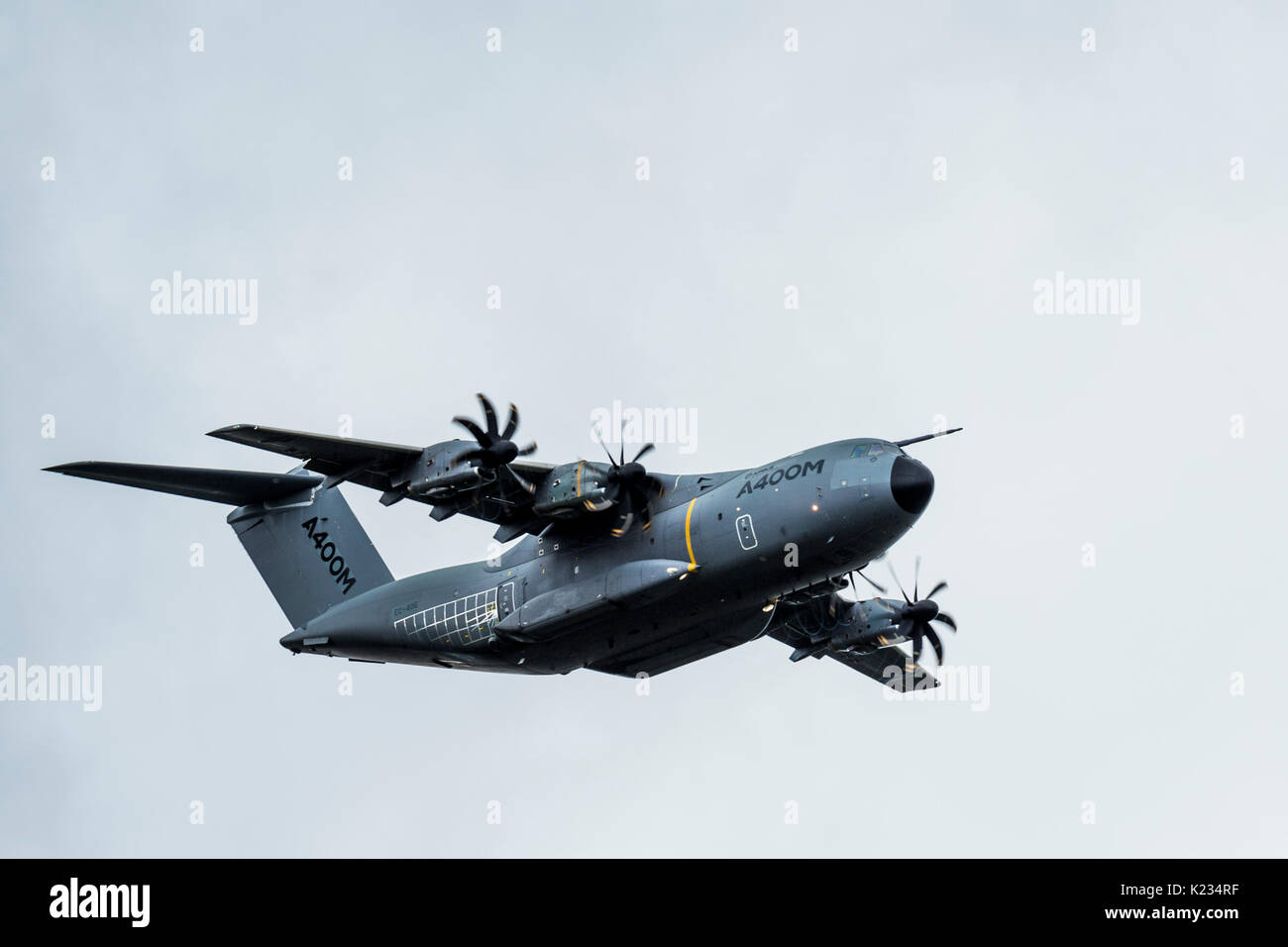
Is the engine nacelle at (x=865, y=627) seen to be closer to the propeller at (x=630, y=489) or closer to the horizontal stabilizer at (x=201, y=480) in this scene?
the propeller at (x=630, y=489)

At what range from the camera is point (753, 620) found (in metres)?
29.2

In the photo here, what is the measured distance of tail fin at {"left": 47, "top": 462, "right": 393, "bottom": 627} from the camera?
32.0 meters

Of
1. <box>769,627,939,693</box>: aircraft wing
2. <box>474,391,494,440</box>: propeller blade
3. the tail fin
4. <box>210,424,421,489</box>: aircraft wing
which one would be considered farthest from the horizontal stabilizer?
<box>769,627,939,693</box>: aircraft wing

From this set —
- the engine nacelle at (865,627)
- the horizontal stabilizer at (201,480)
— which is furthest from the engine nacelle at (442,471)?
the engine nacelle at (865,627)

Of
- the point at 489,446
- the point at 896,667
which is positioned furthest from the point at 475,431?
the point at 896,667

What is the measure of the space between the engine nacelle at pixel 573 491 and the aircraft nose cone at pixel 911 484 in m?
4.60

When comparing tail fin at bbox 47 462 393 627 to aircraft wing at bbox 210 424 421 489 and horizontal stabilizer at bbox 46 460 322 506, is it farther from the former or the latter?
aircraft wing at bbox 210 424 421 489

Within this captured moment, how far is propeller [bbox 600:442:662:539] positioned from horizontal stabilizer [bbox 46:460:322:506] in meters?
7.46

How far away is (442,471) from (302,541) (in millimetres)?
6489

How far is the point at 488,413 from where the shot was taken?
26.9 meters

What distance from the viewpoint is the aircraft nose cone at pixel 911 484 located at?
84.5 feet
